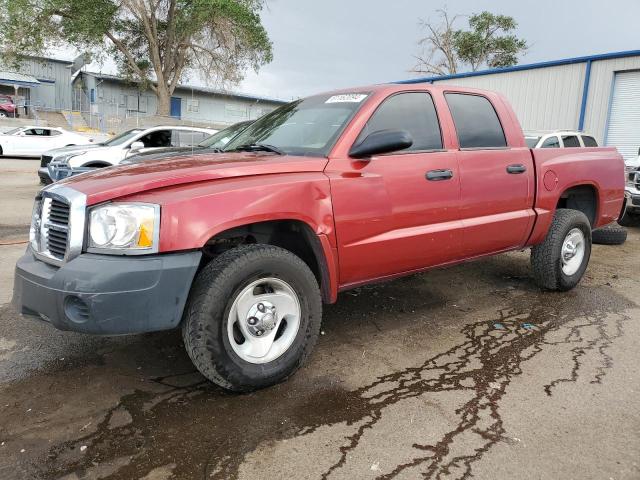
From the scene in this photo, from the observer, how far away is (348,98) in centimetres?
386

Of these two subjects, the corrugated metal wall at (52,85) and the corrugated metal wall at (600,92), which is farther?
the corrugated metal wall at (52,85)

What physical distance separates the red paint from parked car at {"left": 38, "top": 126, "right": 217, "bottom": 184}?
Answer: 7.16 m

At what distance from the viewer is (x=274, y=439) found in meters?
2.62

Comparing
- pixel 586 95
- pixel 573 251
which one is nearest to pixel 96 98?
pixel 586 95

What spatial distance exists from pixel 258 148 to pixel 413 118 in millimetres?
1185

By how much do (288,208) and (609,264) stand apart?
17.5 feet

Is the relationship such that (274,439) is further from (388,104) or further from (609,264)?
(609,264)

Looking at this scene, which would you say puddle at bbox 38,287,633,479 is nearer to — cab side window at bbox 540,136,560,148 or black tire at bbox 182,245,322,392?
A: black tire at bbox 182,245,322,392

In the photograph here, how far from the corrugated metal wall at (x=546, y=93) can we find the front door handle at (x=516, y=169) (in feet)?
41.4

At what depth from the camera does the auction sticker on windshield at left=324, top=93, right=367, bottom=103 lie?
149 inches

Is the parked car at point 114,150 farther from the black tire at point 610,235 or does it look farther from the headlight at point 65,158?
the black tire at point 610,235

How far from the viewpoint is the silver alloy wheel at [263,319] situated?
9.76 ft

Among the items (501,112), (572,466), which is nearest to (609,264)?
(501,112)

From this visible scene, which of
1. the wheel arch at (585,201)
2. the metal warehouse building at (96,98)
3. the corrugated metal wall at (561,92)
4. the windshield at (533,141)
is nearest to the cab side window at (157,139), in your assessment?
the windshield at (533,141)
